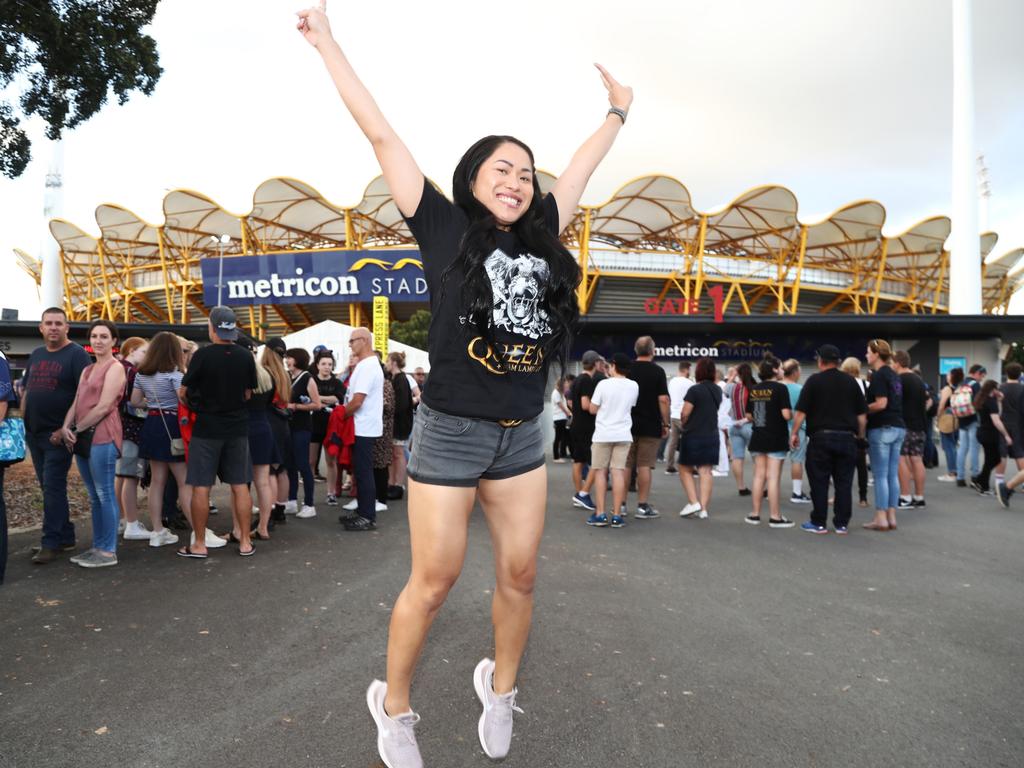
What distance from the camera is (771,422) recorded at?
24.5 ft

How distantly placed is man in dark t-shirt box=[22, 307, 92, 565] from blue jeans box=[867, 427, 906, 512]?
24.9 feet

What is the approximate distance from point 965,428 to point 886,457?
13.5 feet

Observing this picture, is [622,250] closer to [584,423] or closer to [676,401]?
[676,401]

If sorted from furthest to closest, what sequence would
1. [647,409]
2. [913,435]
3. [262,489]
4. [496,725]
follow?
[913,435] < [647,409] < [262,489] < [496,725]

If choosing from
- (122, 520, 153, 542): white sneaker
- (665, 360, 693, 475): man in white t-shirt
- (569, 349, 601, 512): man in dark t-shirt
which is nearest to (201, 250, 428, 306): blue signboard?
(665, 360, 693, 475): man in white t-shirt

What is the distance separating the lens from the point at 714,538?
643cm

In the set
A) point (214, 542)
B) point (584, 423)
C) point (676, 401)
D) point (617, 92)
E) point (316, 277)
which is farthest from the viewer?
point (316, 277)

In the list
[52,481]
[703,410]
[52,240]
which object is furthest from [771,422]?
[52,240]

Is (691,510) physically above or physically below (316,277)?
below

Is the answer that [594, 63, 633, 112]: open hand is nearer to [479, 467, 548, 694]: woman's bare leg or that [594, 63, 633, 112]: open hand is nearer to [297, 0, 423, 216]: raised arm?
[297, 0, 423, 216]: raised arm

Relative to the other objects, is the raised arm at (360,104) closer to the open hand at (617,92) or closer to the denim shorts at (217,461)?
the open hand at (617,92)

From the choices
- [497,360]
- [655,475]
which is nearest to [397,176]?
[497,360]

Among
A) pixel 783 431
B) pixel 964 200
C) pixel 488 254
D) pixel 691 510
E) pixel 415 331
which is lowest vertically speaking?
pixel 691 510

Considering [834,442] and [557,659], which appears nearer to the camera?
[557,659]
